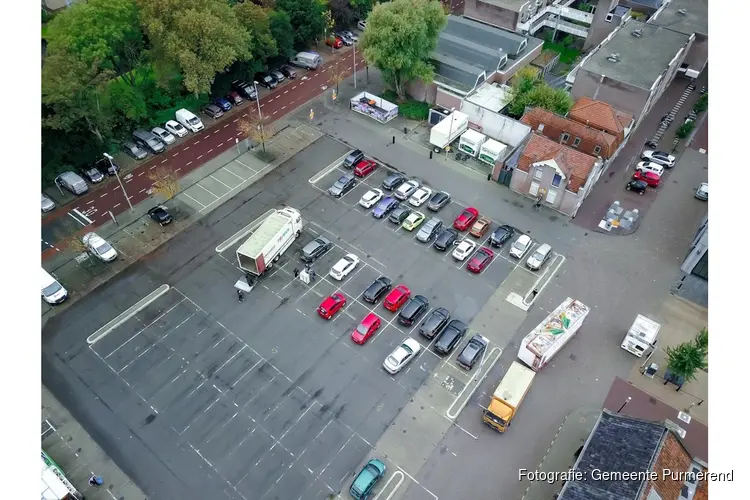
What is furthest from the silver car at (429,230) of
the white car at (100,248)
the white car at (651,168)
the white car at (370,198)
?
the white car at (100,248)

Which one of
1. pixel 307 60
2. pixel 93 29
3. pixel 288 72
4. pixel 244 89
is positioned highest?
pixel 93 29

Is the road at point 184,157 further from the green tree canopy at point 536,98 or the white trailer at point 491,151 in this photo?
the white trailer at point 491,151

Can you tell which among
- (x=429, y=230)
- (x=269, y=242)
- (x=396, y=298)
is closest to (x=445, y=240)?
(x=429, y=230)

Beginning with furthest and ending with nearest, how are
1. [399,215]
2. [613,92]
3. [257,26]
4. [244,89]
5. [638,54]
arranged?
[244,89] < [257,26] < [638,54] < [613,92] < [399,215]

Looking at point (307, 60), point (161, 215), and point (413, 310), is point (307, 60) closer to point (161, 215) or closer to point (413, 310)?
point (161, 215)

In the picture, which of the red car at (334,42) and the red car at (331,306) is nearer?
the red car at (331,306)

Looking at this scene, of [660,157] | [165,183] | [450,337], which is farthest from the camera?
[660,157]
